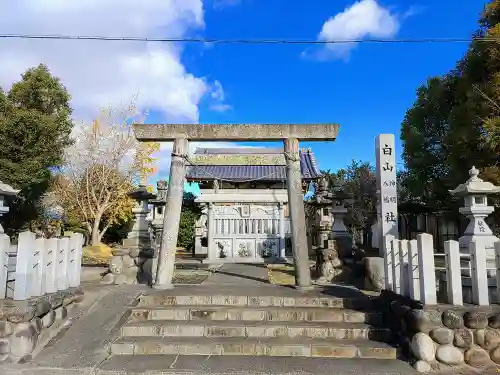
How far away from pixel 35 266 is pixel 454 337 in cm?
565

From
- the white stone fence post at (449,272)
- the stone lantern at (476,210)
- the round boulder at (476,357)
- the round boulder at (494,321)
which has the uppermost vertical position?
the stone lantern at (476,210)

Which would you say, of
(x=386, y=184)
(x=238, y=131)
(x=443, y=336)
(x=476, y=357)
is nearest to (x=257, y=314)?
(x=443, y=336)

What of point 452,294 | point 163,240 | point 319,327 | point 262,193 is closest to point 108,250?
point 262,193

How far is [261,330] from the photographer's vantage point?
5.00 meters

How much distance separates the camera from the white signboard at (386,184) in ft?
26.3

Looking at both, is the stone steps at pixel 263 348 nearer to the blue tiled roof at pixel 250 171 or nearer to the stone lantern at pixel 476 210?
the stone lantern at pixel 476 210

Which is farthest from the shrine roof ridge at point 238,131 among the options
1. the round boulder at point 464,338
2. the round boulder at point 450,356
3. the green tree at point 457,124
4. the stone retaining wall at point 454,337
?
the green tree at point 457,124

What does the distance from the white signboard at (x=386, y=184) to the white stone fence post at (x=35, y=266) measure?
666 cm

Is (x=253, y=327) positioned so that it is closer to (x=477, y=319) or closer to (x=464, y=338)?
(x=464, y=338)

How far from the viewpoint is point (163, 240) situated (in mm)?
7160

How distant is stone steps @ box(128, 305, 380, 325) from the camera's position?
5348 mm

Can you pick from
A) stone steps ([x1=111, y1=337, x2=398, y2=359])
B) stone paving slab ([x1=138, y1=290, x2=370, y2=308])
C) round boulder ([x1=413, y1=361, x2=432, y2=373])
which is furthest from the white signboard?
round boulder ([x1=413, y1=361, x2=432, y2=373])

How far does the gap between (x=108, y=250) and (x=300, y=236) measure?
19.1 metres

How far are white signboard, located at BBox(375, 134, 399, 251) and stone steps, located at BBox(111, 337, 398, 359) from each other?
12.6ft
